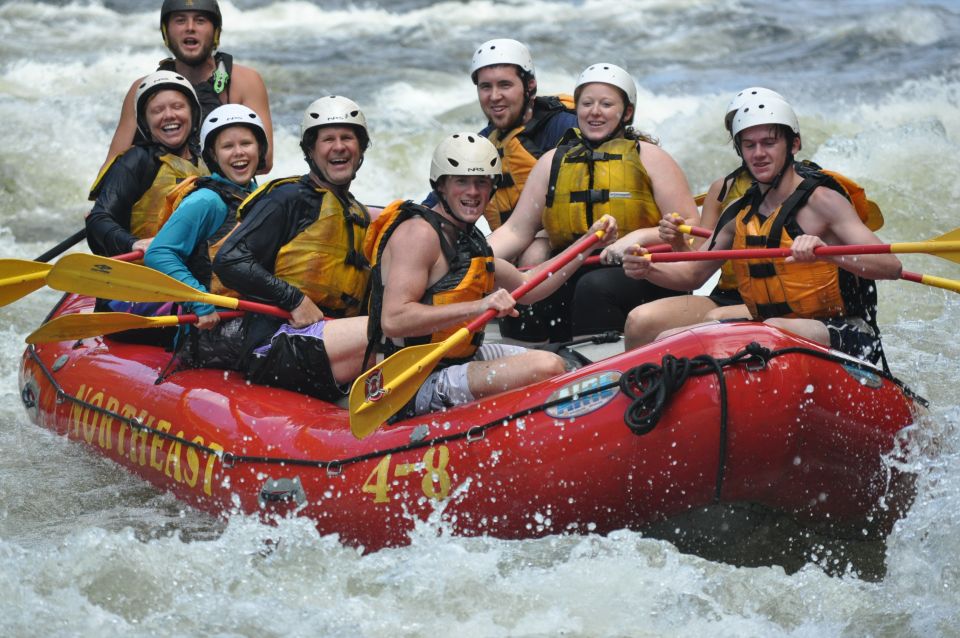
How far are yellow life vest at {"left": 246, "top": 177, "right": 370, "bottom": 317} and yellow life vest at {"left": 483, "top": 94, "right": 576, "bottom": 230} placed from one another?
1.15m

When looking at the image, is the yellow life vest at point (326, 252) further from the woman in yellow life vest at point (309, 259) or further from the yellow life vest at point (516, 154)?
the yellow life vest at point (516, 154)

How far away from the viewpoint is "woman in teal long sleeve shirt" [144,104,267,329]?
524 centimetres

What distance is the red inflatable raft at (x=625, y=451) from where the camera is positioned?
13.2ft

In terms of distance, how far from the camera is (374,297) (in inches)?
183

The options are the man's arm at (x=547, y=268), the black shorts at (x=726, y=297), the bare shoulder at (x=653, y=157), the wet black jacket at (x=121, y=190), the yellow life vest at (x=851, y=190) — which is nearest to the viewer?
the yellow life vest at (x=851, y=190)

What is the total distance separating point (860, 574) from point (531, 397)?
4.10 ft

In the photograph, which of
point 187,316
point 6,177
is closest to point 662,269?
point 187,316

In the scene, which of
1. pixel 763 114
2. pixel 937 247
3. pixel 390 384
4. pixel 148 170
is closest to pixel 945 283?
pixel 937 247

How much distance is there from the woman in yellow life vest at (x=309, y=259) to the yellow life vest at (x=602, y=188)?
2.92 feet

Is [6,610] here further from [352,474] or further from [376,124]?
[376,124]

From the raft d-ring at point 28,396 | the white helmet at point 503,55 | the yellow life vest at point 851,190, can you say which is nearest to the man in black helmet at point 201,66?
the white helmet at point 503,55

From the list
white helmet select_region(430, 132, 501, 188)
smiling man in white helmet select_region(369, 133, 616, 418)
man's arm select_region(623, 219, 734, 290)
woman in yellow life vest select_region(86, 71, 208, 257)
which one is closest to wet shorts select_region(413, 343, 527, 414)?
smiling man in white helmet select_region(369, 133, 616, 418)

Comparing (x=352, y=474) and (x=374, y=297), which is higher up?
(x=374, y=297)

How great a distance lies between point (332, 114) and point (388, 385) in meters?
1.15
